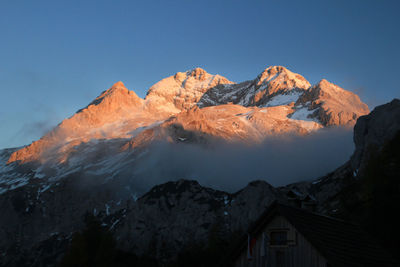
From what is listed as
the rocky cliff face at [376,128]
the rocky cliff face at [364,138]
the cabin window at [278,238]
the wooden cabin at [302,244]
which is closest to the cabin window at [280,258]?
the wooden cabin at [302,244]

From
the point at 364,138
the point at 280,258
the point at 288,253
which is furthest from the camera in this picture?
the point at 364,138

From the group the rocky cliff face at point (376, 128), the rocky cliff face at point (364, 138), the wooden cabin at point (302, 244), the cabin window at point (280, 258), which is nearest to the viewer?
the wooden cabin at point (302, 244)

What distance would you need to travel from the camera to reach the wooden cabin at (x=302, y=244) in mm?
19297

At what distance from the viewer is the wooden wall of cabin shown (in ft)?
64.3

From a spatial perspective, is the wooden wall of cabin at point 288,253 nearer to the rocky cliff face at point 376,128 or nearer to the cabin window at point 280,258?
the cabin window at point 280,258

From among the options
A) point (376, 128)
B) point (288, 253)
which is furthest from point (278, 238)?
point (376, 128)

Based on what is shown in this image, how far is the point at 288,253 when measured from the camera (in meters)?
20.5

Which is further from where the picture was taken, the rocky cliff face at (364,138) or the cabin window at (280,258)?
the rocky cliff face at (364,138)

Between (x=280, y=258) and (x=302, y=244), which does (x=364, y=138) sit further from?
(x=302, y=244)

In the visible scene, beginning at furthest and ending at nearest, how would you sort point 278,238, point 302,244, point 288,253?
1. point 278,238
2. point 288,253
3. point 302,244

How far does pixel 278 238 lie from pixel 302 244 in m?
1.44

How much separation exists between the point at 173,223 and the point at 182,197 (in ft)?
52.2

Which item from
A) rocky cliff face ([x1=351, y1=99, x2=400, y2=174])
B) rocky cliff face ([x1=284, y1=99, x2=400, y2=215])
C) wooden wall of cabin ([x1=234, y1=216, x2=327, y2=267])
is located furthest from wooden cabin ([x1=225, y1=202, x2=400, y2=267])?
rocky cliff face ([x1=351, y1=99, x2=400, y2=174])

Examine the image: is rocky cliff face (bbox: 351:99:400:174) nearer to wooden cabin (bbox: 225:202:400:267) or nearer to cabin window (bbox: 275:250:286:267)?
wooden cabin (bbox: 225:202:400:267)
